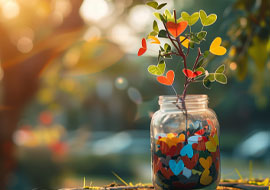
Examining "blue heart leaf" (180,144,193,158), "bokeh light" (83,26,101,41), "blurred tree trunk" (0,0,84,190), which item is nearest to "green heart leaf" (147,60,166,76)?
"blue heart leaf" (180,144,193,158)

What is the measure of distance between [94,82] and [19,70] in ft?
15.2

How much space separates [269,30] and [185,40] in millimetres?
767

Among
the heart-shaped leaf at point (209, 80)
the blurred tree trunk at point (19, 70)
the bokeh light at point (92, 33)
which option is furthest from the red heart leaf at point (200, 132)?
the bokeh light at point (92, 33)

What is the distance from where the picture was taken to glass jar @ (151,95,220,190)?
3.05 ft

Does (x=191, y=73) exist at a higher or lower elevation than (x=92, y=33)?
Result: lower

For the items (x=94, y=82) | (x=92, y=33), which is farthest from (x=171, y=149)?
(x=94, y=82)

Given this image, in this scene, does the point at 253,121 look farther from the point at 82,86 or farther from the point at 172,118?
the point at 172,118

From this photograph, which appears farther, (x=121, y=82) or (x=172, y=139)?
(x=121, y=82)

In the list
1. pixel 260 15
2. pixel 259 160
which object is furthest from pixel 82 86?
pixel 259 160

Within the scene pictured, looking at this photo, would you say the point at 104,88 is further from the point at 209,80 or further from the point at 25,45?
the point at 209,80

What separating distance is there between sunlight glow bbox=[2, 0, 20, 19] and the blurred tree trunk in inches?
7.0

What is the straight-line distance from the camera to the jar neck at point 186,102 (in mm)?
966

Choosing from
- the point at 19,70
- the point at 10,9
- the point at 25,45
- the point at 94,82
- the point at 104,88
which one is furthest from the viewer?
the point at 104,88

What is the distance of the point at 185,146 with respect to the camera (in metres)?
0.93
